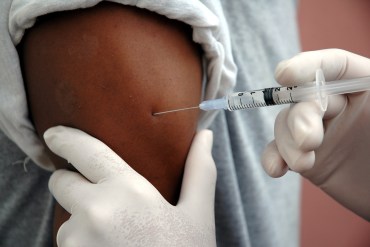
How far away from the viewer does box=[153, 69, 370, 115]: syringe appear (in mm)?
701

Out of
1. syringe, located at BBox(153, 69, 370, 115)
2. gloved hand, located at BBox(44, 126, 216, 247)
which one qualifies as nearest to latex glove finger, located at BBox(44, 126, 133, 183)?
gloved hand, located at BBox(44, 126, 216, 247)

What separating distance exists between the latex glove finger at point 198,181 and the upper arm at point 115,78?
2.3 inches

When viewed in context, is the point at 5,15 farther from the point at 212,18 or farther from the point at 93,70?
the point at 212,18

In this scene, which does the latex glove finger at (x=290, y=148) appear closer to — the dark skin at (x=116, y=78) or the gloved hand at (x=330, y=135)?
the gloved hand at (x=330, y=135)

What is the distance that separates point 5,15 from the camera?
2.35ft

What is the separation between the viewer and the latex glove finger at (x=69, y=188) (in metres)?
0.71

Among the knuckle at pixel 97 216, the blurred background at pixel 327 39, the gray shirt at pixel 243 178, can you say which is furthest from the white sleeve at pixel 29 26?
the blurred background at pixel 327 39

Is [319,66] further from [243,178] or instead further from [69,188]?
[69,188]

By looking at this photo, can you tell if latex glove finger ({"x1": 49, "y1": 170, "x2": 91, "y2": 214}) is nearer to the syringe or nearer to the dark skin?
the dark skin

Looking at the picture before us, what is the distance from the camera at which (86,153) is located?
0.71 meters

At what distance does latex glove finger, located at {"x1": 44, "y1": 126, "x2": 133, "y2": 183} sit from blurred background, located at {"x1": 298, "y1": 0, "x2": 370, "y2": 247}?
4.12 feet

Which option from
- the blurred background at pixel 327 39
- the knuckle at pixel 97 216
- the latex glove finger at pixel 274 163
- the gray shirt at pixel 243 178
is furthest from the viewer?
the blurred background at pixel 327 39

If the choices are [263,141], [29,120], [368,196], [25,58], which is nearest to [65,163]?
[29,120]

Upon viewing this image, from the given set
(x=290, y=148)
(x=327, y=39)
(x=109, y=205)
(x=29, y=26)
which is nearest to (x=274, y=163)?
(x=290, y=148)
